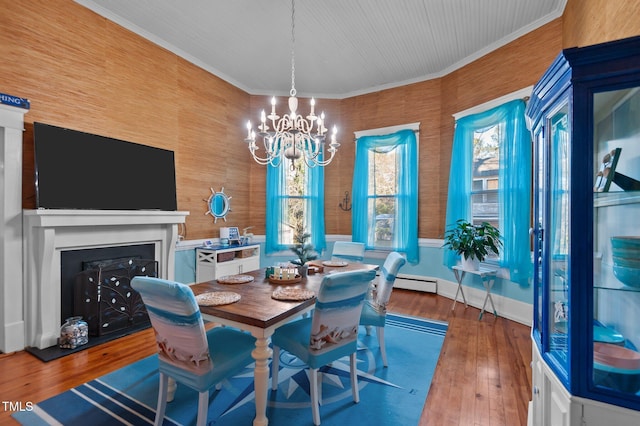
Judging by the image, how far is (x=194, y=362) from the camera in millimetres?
1636

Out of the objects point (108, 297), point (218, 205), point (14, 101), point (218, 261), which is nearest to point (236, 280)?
point (108, 297)

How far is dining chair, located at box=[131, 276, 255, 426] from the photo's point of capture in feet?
5.06

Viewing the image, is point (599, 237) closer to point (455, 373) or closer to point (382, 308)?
point (382, 308)

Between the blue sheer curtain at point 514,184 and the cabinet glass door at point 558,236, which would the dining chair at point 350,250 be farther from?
the cabinet glass door at point 558,236

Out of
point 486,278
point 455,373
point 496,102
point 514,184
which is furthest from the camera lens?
point 496,102

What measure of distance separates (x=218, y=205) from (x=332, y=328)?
3439 mm

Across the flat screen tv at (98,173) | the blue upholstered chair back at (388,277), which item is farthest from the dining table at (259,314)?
the flat screen tv at (98,173)

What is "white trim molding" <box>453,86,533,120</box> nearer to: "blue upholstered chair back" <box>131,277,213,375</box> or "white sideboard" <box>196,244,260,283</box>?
"white sideboard" <box>196,244,260,283</box>

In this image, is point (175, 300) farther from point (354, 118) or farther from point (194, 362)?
point (354, 118)

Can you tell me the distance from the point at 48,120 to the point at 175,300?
2701mm

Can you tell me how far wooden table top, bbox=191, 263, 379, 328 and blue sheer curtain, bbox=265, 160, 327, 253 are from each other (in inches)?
112

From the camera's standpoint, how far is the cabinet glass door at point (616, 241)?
3.68 ft

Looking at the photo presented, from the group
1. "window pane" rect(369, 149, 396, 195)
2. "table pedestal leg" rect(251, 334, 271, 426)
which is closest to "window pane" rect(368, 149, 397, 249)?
"window pane" rect(369, 149, 396, 195)

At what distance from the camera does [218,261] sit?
4.26 metres
